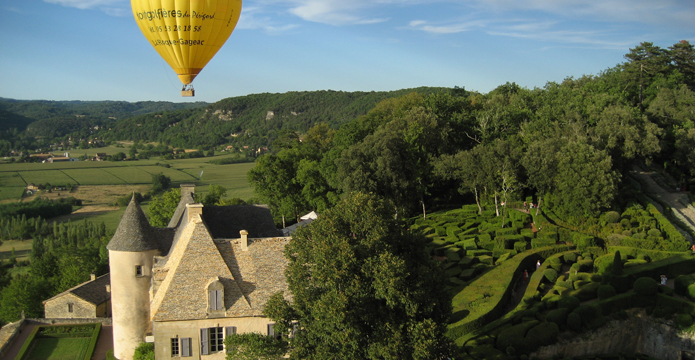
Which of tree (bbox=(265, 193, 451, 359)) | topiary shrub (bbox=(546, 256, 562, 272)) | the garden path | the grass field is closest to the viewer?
tree (bbox=(265, 193, 451, 359))

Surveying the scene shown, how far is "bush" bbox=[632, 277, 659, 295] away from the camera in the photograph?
34000 mm

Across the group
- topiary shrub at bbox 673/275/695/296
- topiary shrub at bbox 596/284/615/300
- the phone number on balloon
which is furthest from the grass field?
topiary shrub at bbox 673/275/695/296

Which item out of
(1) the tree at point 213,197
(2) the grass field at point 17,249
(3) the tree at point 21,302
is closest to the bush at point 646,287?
(3) the tree at point 21,302

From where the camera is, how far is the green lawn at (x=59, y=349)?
35400 millimetres

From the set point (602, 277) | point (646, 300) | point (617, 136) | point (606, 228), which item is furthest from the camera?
point (617, 136)

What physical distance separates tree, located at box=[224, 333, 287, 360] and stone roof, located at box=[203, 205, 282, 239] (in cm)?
1131

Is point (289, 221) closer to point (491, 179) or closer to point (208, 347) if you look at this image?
point (491, 179)

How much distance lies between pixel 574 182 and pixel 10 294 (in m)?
50.2

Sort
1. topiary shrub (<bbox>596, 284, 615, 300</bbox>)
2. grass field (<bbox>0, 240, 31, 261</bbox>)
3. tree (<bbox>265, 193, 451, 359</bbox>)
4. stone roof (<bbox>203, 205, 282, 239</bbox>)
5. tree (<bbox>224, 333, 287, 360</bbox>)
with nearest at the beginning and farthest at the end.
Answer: tree (<bbox>265, 193, 451, 359</bbox>) → tree (<bbox>224, 333, 287, 360</bbox>) → topiary shrub (<bbox>596, 284, 615, 300</bbox>) → stone roof (<bbox>203, 205, 282, 239</bbox>) → grass field (<bbox>0, 240, 31, 261</bbox>)

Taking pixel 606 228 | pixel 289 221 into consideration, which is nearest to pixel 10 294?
pixel 289 221

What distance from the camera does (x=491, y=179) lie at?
177 feet

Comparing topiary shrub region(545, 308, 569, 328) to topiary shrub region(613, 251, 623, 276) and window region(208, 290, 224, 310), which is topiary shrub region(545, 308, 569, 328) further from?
window region(208, 290, 224, 310)

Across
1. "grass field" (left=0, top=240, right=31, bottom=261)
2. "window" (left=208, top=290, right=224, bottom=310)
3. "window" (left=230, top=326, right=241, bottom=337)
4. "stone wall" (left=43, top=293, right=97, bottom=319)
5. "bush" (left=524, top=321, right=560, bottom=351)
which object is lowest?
"grass field" (left=0, top=240, right=31, bottom=261)

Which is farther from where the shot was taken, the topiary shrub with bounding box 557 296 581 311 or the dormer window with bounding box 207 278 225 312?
the topiary shrub with bounding box 557 296 581 311
